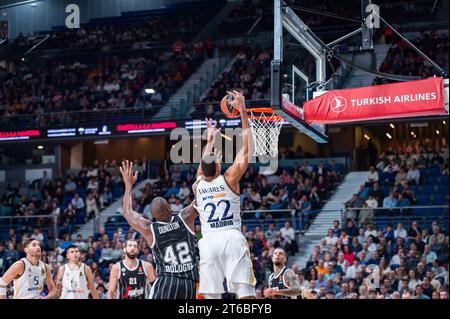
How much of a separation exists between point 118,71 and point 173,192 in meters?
8.05

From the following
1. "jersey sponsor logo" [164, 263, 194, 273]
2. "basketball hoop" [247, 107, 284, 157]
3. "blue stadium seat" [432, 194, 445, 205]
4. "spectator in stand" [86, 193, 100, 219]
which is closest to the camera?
"jersey sponsor logo" [164, 263, 194, 273]

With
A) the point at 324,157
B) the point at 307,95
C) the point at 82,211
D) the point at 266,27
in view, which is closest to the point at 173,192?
the point at 82,211

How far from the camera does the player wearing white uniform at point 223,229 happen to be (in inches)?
309

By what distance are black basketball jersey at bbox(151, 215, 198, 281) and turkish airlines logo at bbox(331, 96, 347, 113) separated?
431 cm

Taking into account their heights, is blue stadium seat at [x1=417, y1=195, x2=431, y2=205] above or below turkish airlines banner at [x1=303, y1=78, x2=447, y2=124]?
below

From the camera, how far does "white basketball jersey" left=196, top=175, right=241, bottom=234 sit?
8.00 meters

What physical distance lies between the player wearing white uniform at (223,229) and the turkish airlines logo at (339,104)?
4.15 meters

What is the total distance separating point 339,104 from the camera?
11.9 meters

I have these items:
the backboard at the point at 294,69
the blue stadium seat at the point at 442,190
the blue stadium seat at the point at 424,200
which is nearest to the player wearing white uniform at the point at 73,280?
the backboard at the point at 294,69

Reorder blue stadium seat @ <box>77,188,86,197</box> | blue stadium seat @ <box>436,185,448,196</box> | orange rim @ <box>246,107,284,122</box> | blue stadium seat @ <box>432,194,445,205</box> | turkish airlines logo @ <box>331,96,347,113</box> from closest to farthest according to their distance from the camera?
turkish airlines logo @ <box>331,96,347,113</box>, orange rim @ <box>246,107,284,122</box>, blue stadium seat @ <box>432,194,445,205</box>, blue stadium seat @ <box>436,185,448,196</box>, blue stadium seat @ <box>77,188,86,197</box>

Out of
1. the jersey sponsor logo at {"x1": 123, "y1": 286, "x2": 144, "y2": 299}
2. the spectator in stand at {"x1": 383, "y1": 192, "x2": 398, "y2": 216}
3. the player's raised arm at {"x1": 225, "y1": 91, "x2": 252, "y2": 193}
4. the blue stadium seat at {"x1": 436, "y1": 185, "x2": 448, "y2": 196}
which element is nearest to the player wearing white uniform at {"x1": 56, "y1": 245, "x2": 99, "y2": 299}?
the jersey sponsor logo at {"x1": 123, "y1": 286, "x2": 144, "y2": 299}

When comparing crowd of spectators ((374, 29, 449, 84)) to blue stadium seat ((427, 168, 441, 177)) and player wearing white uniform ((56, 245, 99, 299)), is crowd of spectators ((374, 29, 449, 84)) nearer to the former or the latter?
blue stadium seat ((427, 168, 441, 177))

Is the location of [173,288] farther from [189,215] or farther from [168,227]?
[189,215]

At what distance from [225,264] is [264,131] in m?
5.72
